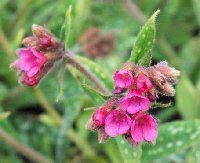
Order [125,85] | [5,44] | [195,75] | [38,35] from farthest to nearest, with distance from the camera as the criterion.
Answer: [195,75]
[5,44]
[38,35]
[125,85]

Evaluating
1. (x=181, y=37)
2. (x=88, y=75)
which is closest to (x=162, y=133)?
(x=88, y=75)

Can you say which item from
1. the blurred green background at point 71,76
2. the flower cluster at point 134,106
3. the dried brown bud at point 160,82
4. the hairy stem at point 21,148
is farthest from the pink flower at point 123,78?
the hairy stem at point 21,148

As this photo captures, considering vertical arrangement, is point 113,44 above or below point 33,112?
above

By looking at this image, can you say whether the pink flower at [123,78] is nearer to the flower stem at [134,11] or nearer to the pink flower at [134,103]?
the pink flower at [134,103]

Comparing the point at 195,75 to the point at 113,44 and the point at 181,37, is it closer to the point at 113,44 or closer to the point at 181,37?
the point at 181,37

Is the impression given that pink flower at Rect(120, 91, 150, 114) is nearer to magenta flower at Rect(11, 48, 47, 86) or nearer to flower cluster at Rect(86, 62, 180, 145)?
flower cluster at Rect(86, 62, 180, 145)

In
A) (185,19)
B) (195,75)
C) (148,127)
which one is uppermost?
(148,127)

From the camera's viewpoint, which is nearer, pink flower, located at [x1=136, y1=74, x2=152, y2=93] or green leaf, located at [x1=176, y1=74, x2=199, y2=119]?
pink flower, located at [x1=136, y1=74, x2=152, y2=93]

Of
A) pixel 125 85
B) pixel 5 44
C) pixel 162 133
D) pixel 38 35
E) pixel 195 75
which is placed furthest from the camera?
pixel 195 75

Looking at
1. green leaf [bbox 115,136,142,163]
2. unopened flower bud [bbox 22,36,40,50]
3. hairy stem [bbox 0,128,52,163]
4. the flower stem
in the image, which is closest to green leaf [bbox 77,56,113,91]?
green leaf [bbox 115,136,142,163]
